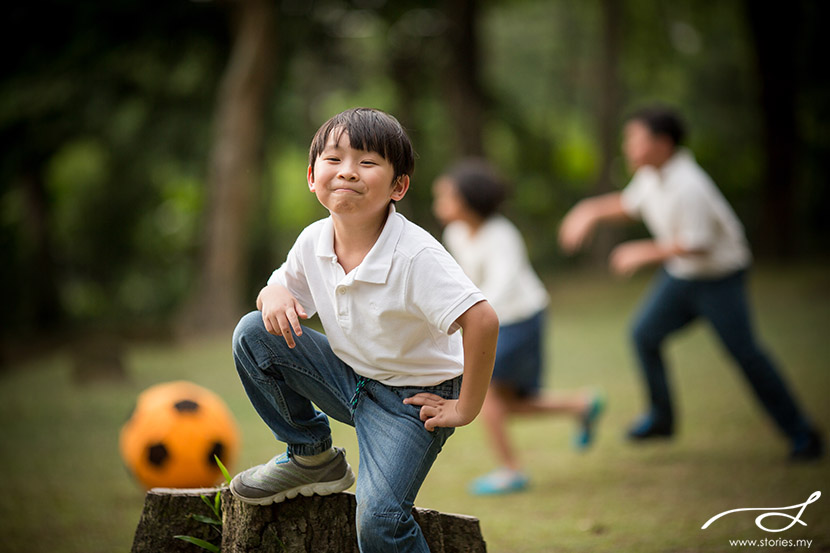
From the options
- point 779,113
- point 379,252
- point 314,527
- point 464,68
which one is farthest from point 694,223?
point 779,113

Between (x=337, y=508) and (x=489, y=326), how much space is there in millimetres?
783

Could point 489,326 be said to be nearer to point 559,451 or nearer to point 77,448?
point 559,451

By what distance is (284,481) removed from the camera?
99.0 inches

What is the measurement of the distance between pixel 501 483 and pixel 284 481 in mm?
2157

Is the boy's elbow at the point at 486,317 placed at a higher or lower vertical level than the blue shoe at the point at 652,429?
higher

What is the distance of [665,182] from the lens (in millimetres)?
5051

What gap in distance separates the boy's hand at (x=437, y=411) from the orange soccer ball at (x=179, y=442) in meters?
2.14

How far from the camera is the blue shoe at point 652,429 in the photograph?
522 centimetres

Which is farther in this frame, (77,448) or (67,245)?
(67,245)

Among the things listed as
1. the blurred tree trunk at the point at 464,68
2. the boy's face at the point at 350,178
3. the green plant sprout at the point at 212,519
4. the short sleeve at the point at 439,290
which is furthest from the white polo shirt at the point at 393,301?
the blurred tree trunk at the point at 464,68

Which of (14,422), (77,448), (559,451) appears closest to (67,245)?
(14,422)

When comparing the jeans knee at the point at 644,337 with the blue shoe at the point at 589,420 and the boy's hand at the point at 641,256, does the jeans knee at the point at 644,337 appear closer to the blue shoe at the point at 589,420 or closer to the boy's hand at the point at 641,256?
the blue shoe at the point at 589,420

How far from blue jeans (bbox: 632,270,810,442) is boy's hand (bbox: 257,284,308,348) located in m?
3.19

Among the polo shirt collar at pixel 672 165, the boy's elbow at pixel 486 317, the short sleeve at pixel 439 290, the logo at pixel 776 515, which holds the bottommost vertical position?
the logo at pixel 776 515
